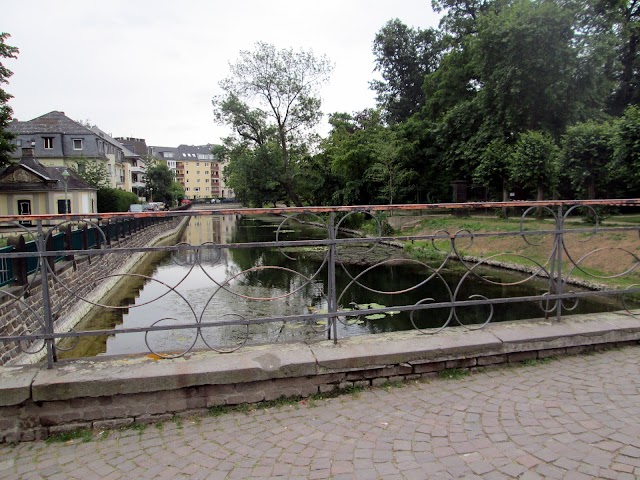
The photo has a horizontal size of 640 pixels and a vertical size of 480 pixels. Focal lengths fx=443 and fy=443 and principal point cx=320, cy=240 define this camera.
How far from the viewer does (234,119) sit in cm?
3628

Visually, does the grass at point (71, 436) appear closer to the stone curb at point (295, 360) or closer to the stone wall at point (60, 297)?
the stone curb at point (295, 360)

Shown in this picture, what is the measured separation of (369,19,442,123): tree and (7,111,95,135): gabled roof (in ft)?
104

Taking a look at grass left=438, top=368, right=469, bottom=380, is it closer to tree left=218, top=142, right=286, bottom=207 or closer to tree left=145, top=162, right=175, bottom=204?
tree left=218, top=142, right=286, bottom=207

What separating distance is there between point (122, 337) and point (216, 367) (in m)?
7.01

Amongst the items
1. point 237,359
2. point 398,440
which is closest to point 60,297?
point 237,359

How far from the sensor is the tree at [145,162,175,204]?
2662 inches

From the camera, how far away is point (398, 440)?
2.48 meters

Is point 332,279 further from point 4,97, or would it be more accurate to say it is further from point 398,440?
point 4,97

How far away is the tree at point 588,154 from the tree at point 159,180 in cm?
6128

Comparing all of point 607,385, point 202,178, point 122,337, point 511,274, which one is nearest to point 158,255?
point 122,337

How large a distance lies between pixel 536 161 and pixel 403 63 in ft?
79.1

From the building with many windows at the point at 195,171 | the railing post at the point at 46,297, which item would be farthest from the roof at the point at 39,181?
the building with many windows at the point at 195,171

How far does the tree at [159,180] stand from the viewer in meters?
67.6

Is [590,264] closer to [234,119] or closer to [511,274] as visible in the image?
[511,274]
